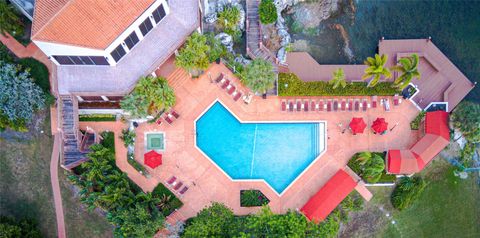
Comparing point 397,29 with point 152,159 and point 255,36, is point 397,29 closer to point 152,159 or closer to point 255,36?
point 255,36

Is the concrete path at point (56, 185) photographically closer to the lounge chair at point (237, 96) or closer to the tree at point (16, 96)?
the tree at point (16, 96)

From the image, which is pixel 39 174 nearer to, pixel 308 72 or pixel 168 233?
pixel 168 233

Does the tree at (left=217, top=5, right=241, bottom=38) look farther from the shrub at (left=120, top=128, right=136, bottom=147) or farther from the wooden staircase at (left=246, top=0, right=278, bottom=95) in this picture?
the shrub at (left=120, top=128, right=136, bottom=147)

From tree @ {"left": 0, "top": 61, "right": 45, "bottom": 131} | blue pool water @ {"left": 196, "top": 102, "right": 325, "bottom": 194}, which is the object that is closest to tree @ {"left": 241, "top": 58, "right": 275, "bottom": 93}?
blue pool water @ {"left": 196, "top": 102, "right": 325, "bottom": 194}

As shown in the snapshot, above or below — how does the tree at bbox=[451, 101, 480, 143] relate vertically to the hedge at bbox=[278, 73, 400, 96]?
below

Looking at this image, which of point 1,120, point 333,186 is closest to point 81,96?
point 1,120

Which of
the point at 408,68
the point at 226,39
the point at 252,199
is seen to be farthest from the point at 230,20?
the point at 252,199
